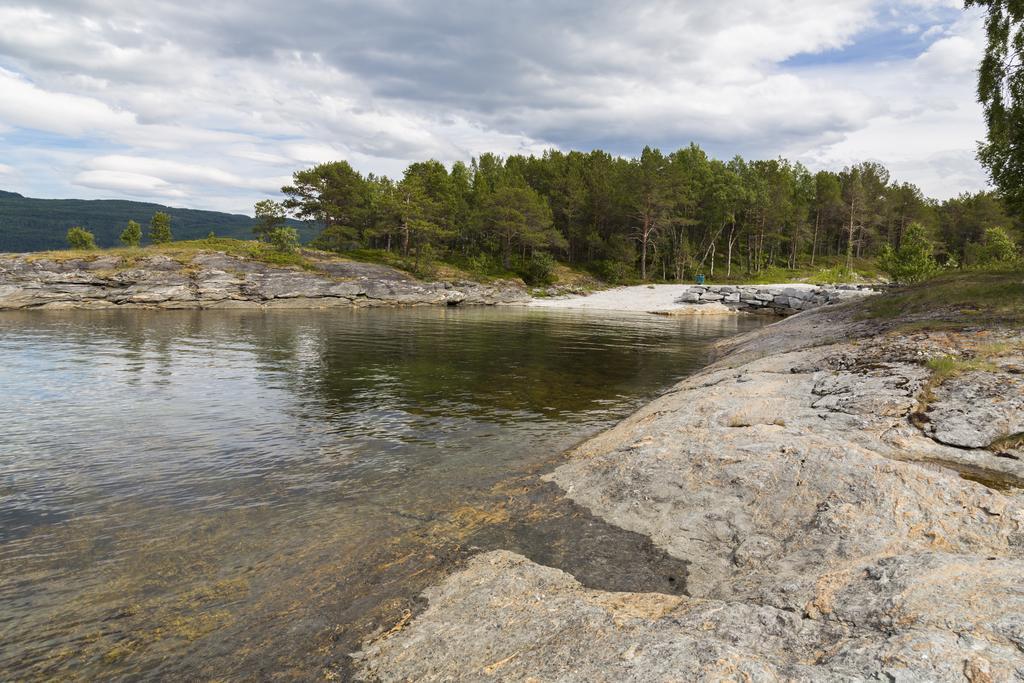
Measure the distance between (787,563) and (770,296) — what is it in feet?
273

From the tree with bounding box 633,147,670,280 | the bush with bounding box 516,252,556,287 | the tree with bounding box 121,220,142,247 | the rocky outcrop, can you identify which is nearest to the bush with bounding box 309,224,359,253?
the tree with bounding box 121,220,142,247

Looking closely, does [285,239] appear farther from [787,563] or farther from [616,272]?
[787,563]

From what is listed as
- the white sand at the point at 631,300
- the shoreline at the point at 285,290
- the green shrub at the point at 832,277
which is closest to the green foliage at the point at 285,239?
the shoreline at the point at 285,290

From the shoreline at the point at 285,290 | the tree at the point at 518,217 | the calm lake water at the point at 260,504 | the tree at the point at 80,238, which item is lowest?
the calm lake water at the point at 260,504

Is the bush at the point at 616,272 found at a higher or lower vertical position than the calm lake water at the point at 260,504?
higher

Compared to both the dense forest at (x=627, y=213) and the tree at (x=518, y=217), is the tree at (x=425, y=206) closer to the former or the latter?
the dense forest at (x=627, y=213)

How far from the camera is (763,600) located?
604 cm

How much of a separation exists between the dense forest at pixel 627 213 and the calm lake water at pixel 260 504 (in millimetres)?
73134

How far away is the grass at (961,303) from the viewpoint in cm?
1919

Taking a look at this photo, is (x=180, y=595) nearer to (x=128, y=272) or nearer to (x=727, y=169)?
(x=128, y=272)

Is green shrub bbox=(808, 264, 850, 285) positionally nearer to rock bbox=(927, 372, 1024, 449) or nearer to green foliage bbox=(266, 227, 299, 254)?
green foliage bbox=(266, 227, 299, 254)

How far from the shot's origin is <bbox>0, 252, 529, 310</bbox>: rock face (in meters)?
60.4

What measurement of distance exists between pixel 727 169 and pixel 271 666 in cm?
13118

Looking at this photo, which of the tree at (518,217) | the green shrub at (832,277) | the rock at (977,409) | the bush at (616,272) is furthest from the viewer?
the bush at (616,272)
